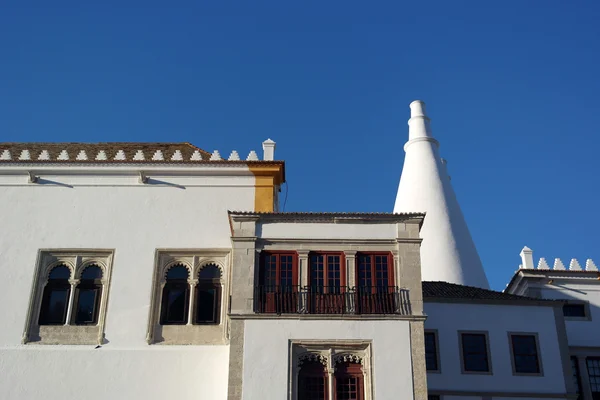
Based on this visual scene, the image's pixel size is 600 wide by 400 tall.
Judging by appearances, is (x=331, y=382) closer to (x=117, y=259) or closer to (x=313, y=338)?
(x=313, y=338)

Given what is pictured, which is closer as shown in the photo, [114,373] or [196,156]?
Result: [114,373]

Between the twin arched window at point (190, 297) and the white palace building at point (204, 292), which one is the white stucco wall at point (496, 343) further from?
the twin arched window at point (190, 297)

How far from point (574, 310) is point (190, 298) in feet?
62.4

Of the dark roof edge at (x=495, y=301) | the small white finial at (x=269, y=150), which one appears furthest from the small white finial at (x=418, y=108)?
the small white finial at (x=269, y=150)

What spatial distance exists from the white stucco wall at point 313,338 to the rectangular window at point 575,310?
15.1 m

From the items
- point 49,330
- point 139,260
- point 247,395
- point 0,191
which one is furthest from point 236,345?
point 0,191

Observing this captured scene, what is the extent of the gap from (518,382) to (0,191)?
2135 centimetres

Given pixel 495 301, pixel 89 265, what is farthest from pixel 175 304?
pixel 495 301

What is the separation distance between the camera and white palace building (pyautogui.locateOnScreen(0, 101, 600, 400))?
22906 millimetres

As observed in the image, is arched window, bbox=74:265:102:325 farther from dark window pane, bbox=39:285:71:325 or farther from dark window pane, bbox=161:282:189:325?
dark window pane, bbox=161:282:189:325

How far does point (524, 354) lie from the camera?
31562 mm

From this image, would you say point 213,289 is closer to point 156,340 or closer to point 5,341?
point 156,340

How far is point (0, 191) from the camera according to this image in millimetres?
27844

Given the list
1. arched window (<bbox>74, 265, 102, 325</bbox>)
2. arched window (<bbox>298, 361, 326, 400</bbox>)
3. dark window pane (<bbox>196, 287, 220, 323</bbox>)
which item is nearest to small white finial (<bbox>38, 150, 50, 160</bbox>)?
arched window (<bbox>74, 265, 102, 325</bbox>)
